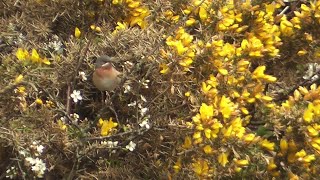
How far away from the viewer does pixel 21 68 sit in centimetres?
267

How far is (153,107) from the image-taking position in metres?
2.75

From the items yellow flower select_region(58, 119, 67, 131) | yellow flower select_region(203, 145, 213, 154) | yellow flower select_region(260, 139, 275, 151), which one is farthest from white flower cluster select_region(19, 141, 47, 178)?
yellow flower select_region(260, 139, 275, 151)

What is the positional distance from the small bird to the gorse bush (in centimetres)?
5

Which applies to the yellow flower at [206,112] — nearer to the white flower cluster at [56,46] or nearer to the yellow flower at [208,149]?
the yellow flower at [208,149]

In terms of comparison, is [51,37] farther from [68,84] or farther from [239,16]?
[239,16]

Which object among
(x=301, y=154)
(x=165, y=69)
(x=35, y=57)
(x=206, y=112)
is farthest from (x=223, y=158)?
(x=35, y=57)

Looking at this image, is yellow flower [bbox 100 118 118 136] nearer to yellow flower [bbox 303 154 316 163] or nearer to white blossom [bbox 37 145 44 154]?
white blossom [bbox 37 145 44 154]

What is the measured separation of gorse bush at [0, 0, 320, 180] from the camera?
2586mm

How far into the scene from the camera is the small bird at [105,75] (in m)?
2.72

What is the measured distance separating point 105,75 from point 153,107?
257 mm

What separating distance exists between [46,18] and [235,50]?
99 cm

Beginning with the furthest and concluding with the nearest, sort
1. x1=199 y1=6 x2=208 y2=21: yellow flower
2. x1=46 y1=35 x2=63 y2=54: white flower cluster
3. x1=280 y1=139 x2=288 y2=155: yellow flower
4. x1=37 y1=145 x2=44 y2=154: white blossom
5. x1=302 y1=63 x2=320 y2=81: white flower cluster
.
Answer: x1=302 y1=63 x2=320 y2=81: white flower cluster
x1=199 y1=6 x2=208 y2=21: yellow flower
x1=46 y1=35 x2=63 y2=54: white flower cluster
x1=280 y1=139 x2=288 y2=155: yellow flower
x1=37 y1=145 x2=44 y2=154: white blossom

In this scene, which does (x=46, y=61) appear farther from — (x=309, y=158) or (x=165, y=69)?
(x=309, y=158)

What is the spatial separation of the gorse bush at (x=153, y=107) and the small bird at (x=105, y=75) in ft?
0.16
